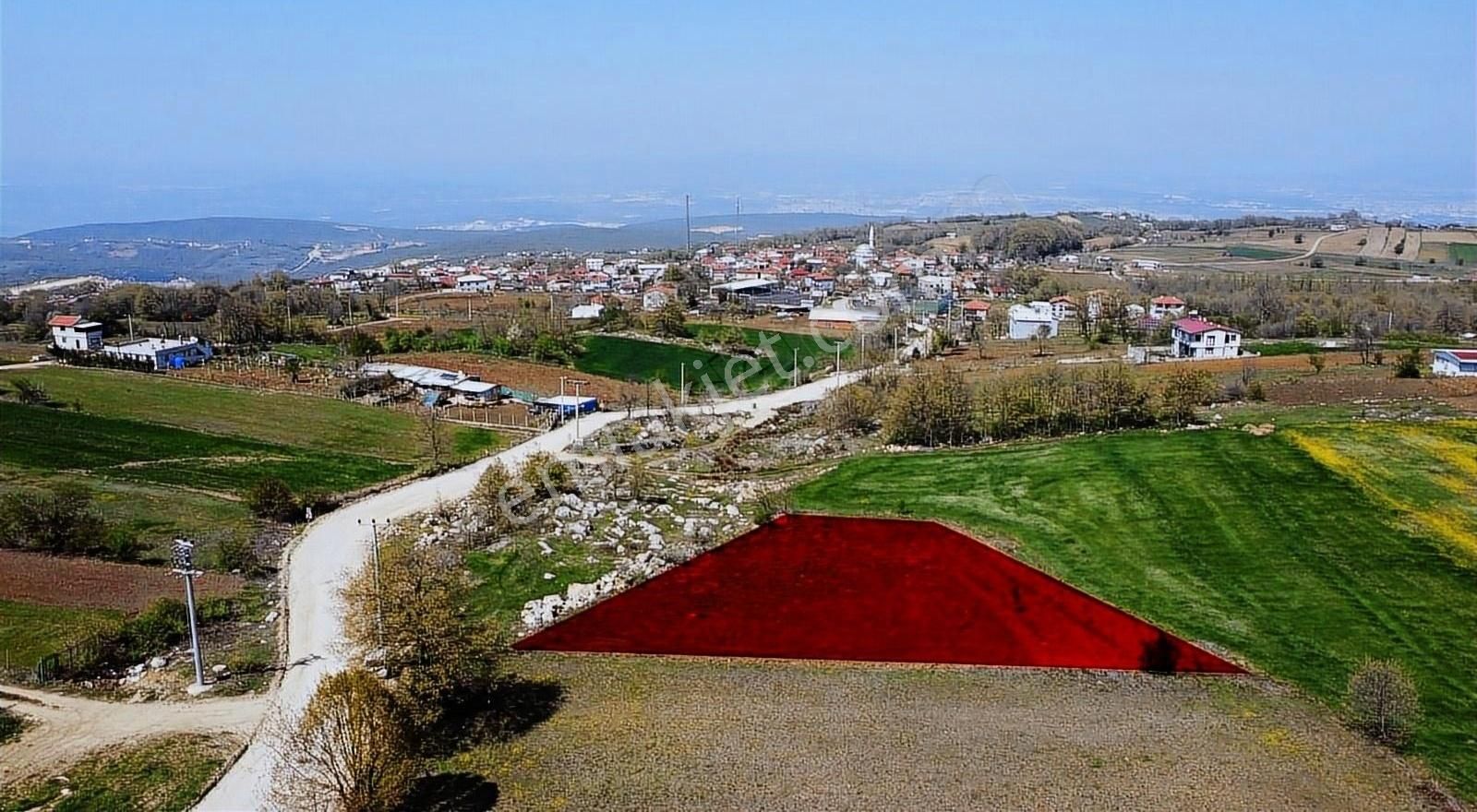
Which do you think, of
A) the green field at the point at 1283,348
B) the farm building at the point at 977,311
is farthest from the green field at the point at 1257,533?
the farm building at the point at 977,311

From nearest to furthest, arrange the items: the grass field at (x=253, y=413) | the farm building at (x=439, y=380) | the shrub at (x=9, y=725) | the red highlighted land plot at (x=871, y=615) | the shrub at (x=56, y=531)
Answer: the shrub at (x=9, y=725), the red highlighted land plot at (x=871, y=615), the shrub at (x=56, y=531), the grass field at (x=253, y=413), the farm building at (x=439, y=380)

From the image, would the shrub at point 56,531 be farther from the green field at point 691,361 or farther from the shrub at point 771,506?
the green field at point 691,361

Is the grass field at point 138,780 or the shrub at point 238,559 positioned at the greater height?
the shrub at point 238,559

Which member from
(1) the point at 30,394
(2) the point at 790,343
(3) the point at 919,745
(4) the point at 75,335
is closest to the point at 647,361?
(2) the point at 790,343

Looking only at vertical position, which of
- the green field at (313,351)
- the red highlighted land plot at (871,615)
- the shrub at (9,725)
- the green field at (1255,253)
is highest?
the green field at (1255,253)

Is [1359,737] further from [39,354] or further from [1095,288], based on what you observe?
[1095,288]

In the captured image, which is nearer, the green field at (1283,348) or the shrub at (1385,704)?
the shrub at (1385,704)

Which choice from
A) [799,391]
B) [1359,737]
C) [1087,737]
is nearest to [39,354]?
[799,391]
